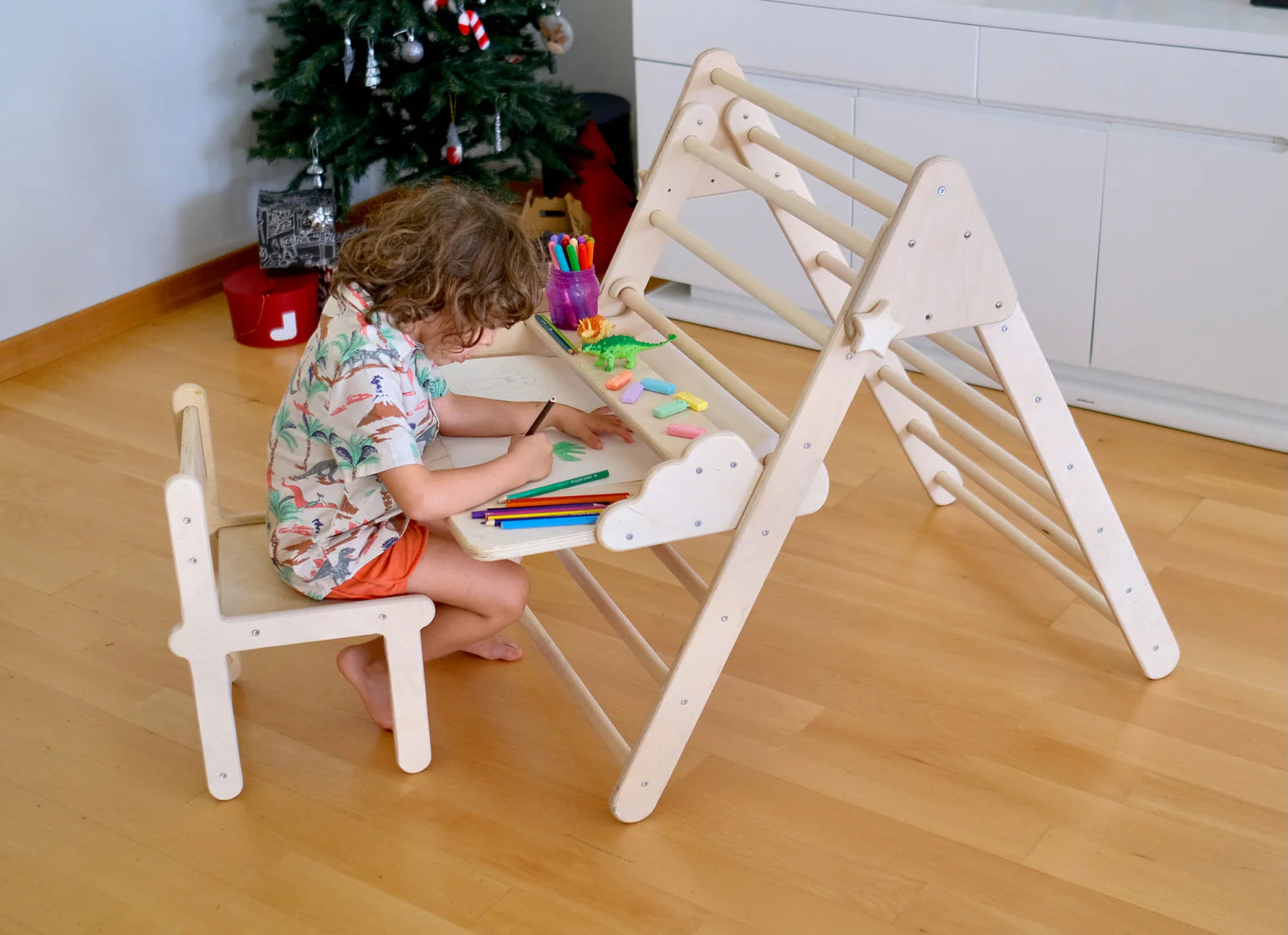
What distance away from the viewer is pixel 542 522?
1.47 m

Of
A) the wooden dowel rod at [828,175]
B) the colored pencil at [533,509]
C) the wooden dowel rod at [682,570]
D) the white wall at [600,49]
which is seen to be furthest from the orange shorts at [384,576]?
the white wall at [600,49]

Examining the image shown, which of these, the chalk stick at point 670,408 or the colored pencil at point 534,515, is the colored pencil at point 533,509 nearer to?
the colored pencil at point 534,515

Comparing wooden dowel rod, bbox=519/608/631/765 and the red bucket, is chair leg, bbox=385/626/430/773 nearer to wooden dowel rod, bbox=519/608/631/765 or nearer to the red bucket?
wooden dowel rod, bbox=519/608/631/765

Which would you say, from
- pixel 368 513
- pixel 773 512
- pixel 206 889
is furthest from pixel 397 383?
pixel 206 889

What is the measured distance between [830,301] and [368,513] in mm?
832

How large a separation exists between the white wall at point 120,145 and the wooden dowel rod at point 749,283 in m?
1.64

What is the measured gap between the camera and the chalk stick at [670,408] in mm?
1652

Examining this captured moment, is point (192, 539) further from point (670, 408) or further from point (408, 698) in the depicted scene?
point (670, 408)

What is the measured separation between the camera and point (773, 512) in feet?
5.11

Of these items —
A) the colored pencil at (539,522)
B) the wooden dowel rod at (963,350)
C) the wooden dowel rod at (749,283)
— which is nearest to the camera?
the colored pencil at (539,522)

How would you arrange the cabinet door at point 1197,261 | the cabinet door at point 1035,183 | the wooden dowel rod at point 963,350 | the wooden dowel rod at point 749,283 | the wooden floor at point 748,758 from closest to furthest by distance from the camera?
1. the wooden floor at point 748,758
2. the wooden dowel rod at point 749,283
3. the wooden dowel rod at point 963,350
4. the cabinet door at point 1197,261
5. the cabinet door at point 1035,183

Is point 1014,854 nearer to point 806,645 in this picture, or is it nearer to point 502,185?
point 806,645

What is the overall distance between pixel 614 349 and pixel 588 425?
0.12 m

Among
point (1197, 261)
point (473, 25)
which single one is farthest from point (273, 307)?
point (1197, 261)
